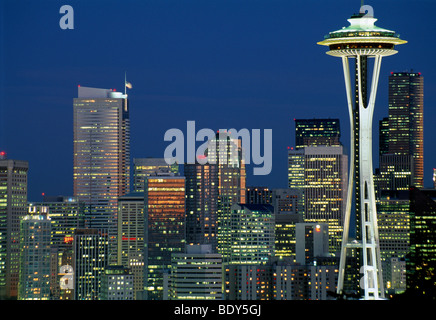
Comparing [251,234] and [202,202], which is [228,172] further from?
[251,234]

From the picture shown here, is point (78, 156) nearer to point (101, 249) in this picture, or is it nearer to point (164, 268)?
point (101, 249)

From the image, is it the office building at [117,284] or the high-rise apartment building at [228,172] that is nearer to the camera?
the office building at [117,284]

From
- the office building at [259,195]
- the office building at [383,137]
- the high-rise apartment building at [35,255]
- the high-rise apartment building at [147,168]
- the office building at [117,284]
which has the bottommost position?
the office building at [117,284]

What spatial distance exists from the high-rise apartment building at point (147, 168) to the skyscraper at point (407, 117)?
15.6 metres

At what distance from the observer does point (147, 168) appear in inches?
2685

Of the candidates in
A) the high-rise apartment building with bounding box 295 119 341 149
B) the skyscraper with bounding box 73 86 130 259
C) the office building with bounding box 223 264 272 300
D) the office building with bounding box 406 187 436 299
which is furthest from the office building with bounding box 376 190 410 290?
the skyscraper with bounding box 73 86 130 259

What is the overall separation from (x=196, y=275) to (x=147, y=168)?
25213 mm

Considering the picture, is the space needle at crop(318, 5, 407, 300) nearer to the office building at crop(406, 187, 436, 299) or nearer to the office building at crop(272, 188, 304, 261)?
the office building at crop(406, 187, 436, 299)

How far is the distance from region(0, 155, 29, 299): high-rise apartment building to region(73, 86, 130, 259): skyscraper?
16470mm

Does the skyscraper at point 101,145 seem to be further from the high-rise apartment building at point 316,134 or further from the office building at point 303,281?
the office building at point 303,281

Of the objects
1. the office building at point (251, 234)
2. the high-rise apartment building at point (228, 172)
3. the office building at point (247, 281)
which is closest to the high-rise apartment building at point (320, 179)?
the high-rise apartment building at point (228, 172)

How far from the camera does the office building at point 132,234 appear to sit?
55344 mm
